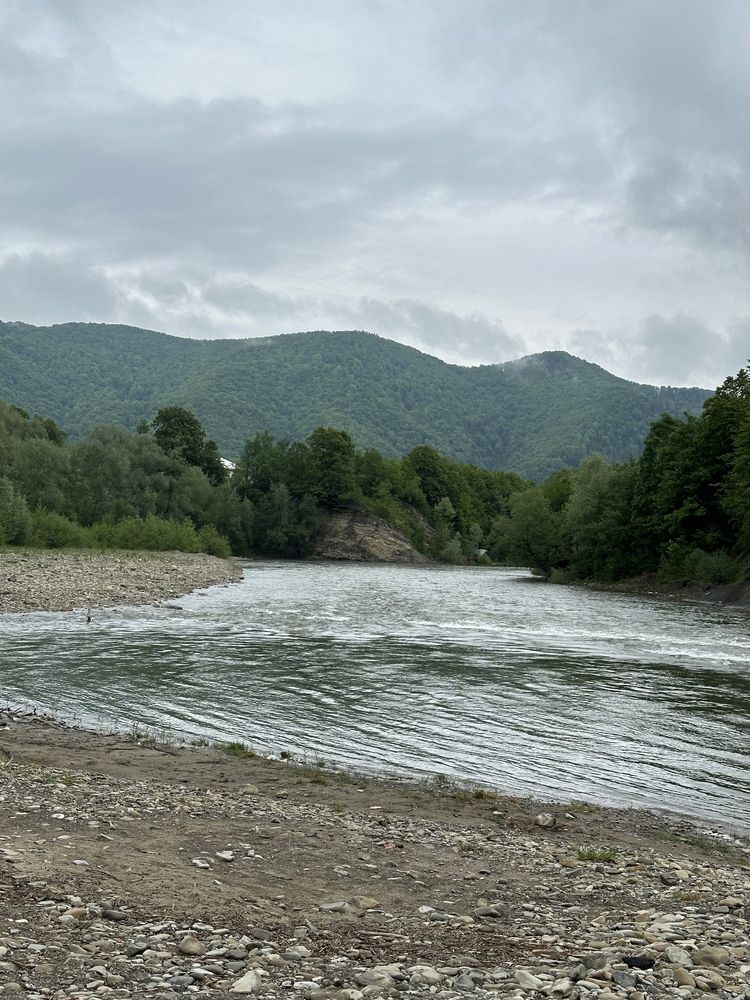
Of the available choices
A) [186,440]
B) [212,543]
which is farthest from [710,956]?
[186,440]

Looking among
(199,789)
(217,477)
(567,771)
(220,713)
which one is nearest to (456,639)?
(220,713)

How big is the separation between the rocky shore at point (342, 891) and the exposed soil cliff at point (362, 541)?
4636 inches

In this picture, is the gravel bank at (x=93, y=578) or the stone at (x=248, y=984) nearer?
the stone at (x=248, y=984)

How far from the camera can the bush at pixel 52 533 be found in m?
71.2

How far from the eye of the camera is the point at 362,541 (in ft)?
440

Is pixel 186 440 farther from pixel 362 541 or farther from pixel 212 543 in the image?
pixel 362 541

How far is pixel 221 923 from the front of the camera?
7.73m

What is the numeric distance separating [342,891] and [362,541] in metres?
125

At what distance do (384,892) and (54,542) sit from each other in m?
68.9

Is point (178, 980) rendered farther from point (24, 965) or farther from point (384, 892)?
point (384, 892)

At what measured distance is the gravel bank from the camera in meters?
43.0

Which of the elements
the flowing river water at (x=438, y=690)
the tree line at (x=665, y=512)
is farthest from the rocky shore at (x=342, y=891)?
the tree line at (x=665, y=512)

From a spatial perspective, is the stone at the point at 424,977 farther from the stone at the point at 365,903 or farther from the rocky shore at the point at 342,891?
the stone at the point at 365,903

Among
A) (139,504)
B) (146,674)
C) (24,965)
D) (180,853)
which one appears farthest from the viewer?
(139,504)
